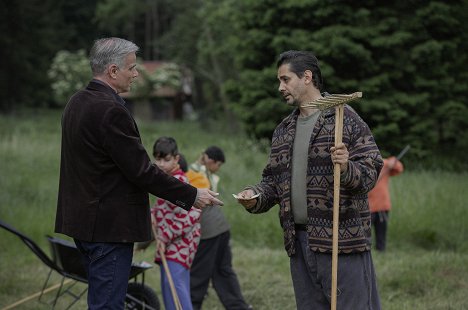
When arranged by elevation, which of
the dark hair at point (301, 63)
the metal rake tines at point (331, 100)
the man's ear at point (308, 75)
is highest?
the dark hair at point (301, 63)

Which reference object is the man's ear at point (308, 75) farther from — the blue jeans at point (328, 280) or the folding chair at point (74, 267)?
the folding chair at point (74, 267)

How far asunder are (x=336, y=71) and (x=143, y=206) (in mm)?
14829

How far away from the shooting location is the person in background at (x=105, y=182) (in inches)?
154

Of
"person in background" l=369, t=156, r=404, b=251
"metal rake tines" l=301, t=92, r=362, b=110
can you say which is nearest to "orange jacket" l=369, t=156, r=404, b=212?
"person in background" l=369, t=156, r=404, b=251

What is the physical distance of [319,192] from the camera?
4.04 meters

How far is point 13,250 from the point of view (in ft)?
31.0

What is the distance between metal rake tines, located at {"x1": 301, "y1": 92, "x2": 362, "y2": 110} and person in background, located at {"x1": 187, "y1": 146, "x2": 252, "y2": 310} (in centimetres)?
248

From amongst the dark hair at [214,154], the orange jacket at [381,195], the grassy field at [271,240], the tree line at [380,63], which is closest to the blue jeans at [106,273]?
Result: the dark hair at [214,154]

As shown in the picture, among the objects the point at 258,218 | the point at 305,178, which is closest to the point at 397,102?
the point at 258,218

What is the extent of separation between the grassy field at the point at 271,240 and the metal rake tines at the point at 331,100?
10.5 ft

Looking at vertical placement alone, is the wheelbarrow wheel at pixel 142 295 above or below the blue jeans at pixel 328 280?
below

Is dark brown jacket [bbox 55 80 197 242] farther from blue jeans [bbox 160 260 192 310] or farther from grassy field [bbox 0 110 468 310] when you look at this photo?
grassy field [bbox 0 110 468 310]

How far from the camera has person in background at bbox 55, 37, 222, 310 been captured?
154 inches

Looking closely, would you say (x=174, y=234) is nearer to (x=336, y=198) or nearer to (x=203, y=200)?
(x=203, y=200)
